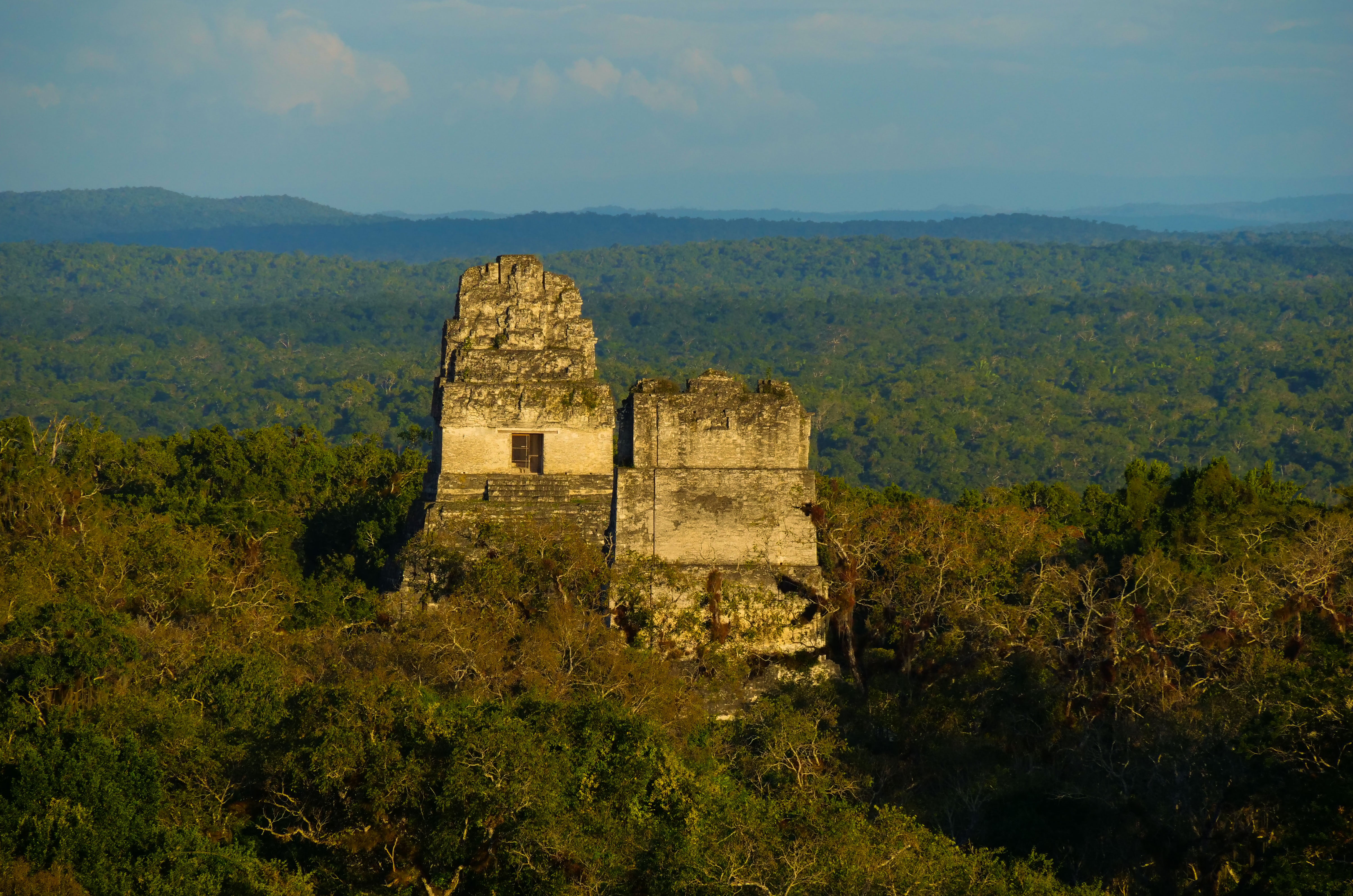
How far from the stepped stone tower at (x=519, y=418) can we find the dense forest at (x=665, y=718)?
873 mm

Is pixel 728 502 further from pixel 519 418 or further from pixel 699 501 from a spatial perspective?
pixel 519 418

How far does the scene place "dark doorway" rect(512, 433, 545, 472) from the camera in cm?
2211

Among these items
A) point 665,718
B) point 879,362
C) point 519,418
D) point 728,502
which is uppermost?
point 519,418

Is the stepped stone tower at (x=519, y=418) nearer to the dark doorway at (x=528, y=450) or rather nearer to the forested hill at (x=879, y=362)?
the dark doorway at (x=528, y=450)

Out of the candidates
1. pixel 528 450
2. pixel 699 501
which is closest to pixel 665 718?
pixel 699 501

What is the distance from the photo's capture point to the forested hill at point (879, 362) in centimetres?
8812

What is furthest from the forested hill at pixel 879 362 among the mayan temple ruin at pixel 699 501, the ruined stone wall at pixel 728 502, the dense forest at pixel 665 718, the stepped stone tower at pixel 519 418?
the ruined stone wall at pixel 728 502

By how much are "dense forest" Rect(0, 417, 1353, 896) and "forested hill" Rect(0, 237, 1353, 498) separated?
161ft

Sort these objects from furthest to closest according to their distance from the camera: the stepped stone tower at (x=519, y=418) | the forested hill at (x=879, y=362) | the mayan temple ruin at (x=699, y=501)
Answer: the forested hill at (x=879, y=362) < the stepped stone tower at (x=519, y=418) < the mayan temple ruin at (x=699, y=501)

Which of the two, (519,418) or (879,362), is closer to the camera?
(519,418)

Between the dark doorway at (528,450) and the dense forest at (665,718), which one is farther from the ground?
the dark doorway at (528,450)

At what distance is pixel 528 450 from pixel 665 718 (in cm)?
572

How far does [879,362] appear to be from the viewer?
411ft

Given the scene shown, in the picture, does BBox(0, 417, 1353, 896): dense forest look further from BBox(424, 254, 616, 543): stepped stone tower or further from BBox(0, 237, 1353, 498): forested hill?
BBox(0, 237, 1353, 498): forested hill
